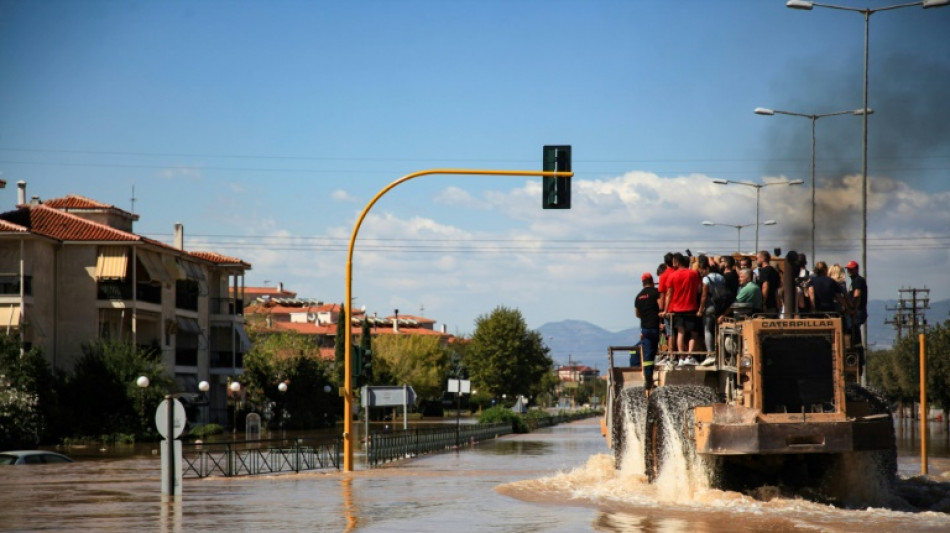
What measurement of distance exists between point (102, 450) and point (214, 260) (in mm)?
26073

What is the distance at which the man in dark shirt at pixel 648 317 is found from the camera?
67.2ft

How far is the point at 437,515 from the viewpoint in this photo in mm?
17797

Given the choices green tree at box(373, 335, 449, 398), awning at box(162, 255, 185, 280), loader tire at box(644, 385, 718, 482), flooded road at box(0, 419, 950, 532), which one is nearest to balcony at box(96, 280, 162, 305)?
awning at box(162, 255, 185, 280)

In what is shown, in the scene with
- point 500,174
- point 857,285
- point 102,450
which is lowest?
point 102,450

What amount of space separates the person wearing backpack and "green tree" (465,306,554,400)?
256ft

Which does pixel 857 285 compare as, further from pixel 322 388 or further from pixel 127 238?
pixel 322 388

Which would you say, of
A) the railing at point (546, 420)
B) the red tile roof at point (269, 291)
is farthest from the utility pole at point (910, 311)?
the red tile roof at point (269, 291)

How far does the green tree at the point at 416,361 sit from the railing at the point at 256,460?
228 feet

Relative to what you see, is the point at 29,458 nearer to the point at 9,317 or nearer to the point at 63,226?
the point at 9,317

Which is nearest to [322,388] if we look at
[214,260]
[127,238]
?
[214,260]

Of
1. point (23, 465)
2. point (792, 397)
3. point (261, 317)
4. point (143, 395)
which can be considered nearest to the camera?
point (792, 397)

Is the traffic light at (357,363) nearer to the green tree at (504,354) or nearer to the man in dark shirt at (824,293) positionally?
the man in dark shirt at (824,293)

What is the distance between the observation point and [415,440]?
3775 centimetres

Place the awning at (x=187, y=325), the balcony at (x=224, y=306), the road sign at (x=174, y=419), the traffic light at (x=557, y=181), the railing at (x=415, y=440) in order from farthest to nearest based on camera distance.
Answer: the balcony at (x=224, y=306)
the awning at (x=187, y=325)
the railing at (x=415, y=440)
the traffic light at (x=557, y=181)
the road sign at (x=174, y=419)
